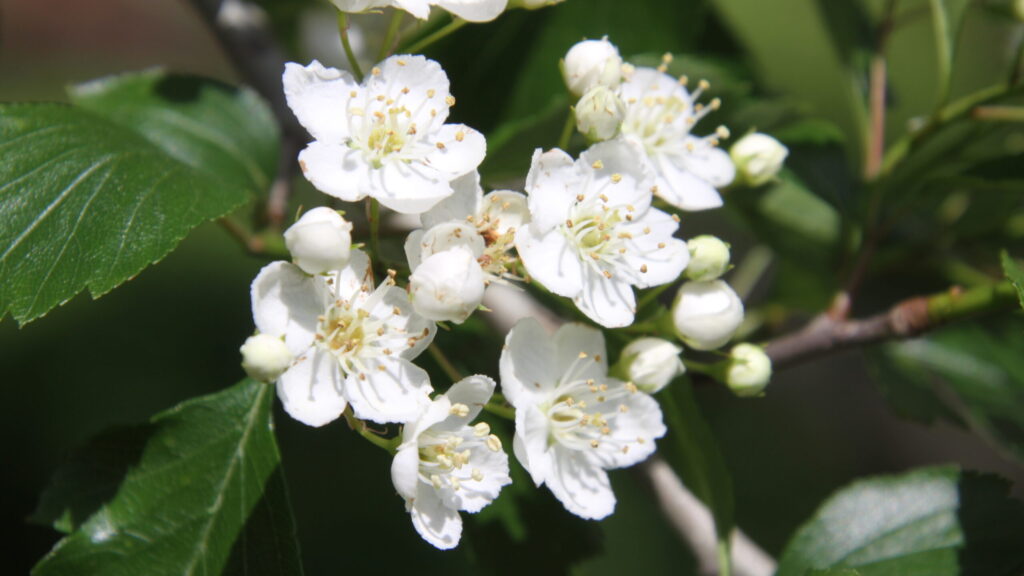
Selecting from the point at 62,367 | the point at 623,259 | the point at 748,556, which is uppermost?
the point at 623,259

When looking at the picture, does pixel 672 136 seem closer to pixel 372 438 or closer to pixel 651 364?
pixel 651 364

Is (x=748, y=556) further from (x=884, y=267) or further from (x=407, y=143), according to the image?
(x=407, y=143)

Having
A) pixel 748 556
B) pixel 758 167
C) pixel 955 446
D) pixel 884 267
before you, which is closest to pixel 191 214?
pixel 758 167

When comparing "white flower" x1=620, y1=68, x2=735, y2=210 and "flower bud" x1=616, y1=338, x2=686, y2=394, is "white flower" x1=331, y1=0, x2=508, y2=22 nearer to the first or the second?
"white flower" x1=620, y1=68, x2=735, y2=210

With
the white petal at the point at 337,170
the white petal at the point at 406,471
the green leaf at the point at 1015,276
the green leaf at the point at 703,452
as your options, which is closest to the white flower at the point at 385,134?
the white petal at the point at 337,170

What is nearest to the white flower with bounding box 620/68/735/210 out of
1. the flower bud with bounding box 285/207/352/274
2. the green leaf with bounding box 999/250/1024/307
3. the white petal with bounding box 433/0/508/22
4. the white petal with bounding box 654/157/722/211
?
the white petal with bounding box 654/157/722/211

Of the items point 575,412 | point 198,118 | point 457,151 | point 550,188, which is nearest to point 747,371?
point 575,412
